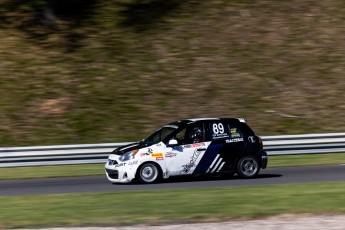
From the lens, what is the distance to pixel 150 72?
26.8 metres

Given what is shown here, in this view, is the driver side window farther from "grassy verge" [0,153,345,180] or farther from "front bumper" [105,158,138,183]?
"grassy verge" [0,153,345,180]

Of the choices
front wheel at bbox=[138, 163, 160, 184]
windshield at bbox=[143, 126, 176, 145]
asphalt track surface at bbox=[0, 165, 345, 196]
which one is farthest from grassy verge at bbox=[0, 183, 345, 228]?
windshield at bbox=[143, 126, 176, 145]

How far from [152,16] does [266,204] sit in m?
18.5

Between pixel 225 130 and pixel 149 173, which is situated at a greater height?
pixel 225 130

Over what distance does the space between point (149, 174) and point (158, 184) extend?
1.03 ft

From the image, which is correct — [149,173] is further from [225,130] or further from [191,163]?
[225,130]

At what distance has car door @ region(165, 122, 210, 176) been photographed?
1611cm

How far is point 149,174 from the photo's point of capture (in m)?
16.1

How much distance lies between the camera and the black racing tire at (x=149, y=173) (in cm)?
1602

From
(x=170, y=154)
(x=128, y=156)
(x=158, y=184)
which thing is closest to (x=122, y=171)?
(x=128, y=156)

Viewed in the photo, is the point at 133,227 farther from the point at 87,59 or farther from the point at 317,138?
the point at 87,59

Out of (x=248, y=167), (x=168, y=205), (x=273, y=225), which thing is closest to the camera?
(x=273, y=225)

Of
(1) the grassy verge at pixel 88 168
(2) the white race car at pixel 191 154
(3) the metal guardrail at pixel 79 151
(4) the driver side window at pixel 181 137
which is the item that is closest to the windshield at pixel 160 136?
(2) the white race car at pixel 191 154

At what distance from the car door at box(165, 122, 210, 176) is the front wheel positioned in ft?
0.91
